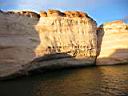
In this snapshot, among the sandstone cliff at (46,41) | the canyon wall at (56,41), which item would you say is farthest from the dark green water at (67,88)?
the canyon wall at (56,41)

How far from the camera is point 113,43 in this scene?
165 ft

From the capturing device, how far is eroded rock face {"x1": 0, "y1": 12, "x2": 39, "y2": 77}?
108 ft

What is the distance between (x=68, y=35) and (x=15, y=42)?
39.7ft

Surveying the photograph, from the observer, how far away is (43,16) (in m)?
43.2

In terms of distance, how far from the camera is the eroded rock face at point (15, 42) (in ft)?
108

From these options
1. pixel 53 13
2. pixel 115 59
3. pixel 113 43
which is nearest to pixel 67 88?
pixel 53 13

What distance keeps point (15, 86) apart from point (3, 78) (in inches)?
203

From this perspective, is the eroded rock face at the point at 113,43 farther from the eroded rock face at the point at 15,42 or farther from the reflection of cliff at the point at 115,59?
the eroded rock face at the point at 15,42

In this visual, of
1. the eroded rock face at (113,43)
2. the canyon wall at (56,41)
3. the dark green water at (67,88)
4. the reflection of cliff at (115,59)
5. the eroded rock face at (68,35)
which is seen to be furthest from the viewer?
the eroded rock face at (113,43)

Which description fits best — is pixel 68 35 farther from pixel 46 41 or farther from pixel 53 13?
pixel 46 41

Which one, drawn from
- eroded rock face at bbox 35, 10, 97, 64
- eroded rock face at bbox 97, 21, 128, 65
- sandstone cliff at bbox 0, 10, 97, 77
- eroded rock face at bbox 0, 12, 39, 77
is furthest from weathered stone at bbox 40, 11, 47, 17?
eroded rock face at bbox 97, 21, 128, 65

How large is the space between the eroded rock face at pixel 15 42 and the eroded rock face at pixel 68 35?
161cm

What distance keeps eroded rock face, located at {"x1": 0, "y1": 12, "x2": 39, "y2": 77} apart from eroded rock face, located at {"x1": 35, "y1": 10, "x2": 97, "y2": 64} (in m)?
1.61

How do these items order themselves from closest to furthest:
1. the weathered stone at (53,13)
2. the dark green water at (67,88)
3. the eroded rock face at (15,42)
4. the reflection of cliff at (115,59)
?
the dark green water at (67,88) < the eroded rock face at (15,42) < the weathered stone at (53,13) < the reflection of cliff at (115,59)
